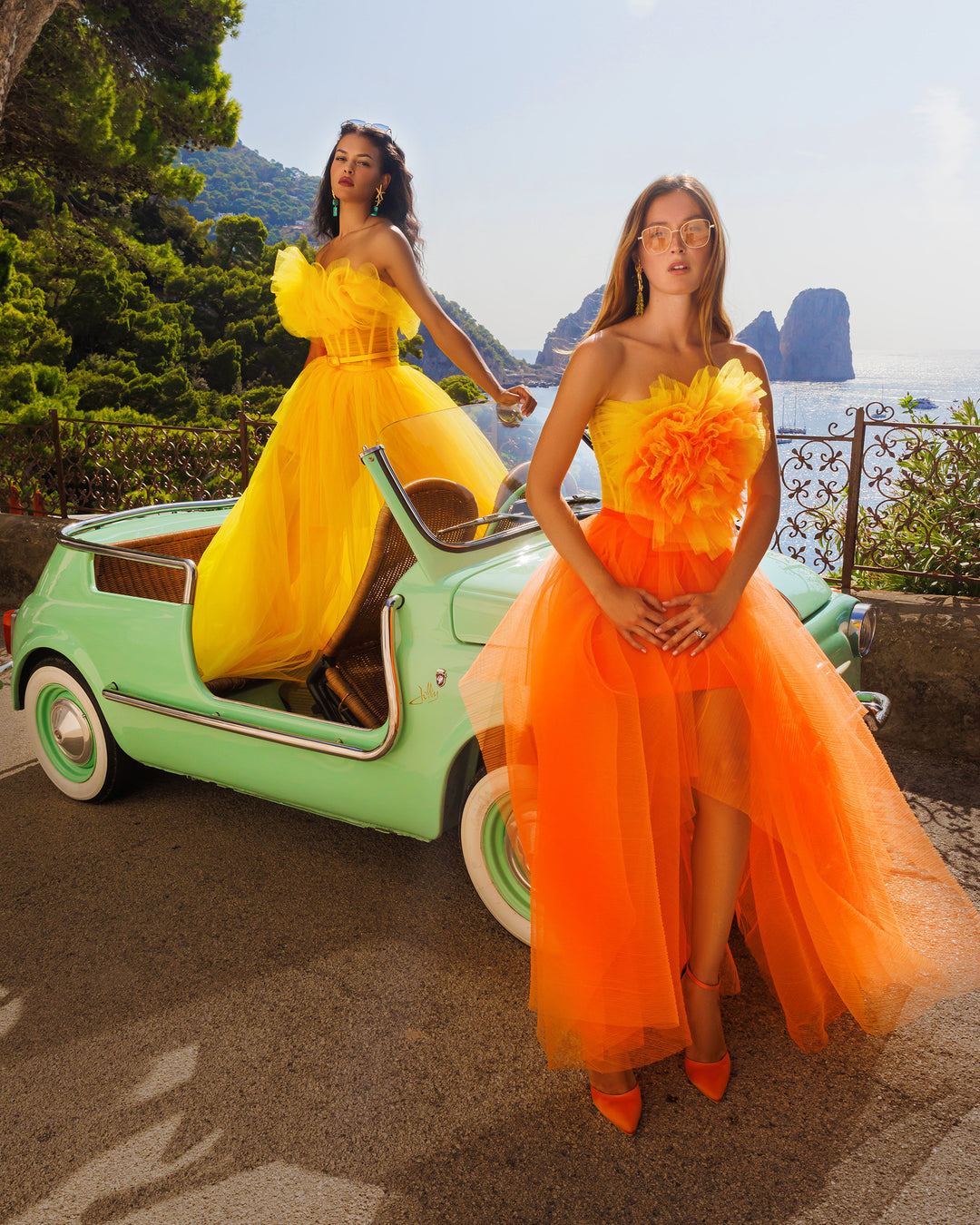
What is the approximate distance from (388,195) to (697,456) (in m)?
2.20

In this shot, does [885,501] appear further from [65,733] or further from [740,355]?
[65,733]

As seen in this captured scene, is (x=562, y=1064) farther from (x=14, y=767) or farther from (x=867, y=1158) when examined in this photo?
(x=14, y=767)

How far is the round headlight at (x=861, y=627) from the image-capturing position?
2.96m

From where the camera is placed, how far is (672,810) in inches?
79.4

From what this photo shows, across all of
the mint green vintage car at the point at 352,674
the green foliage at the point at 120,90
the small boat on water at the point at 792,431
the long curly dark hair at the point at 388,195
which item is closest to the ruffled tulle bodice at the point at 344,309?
the long curly dark hair at the point at 388,195

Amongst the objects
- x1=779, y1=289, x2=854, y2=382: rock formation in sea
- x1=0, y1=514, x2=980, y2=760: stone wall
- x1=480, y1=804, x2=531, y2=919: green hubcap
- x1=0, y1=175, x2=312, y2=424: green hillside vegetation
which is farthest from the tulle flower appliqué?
x1=0, y1=175, x2=312, y2=424: green hillside vegetation

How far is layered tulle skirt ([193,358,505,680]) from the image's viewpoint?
3.38m

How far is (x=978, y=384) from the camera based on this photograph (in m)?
5.50

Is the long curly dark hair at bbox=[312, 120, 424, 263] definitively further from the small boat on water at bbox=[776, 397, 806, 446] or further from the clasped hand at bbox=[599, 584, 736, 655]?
the small boat on water at bbox=[776, 397, 806, 446]

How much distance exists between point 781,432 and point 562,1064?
4058 mm

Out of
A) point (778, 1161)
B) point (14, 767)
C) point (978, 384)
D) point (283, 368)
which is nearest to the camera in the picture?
point (778, 1161)

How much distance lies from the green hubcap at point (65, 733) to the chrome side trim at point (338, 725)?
38 cm

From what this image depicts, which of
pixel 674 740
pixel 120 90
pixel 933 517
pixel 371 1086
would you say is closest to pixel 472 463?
pixel 674 740

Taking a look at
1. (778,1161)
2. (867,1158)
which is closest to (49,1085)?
(778,1161)
